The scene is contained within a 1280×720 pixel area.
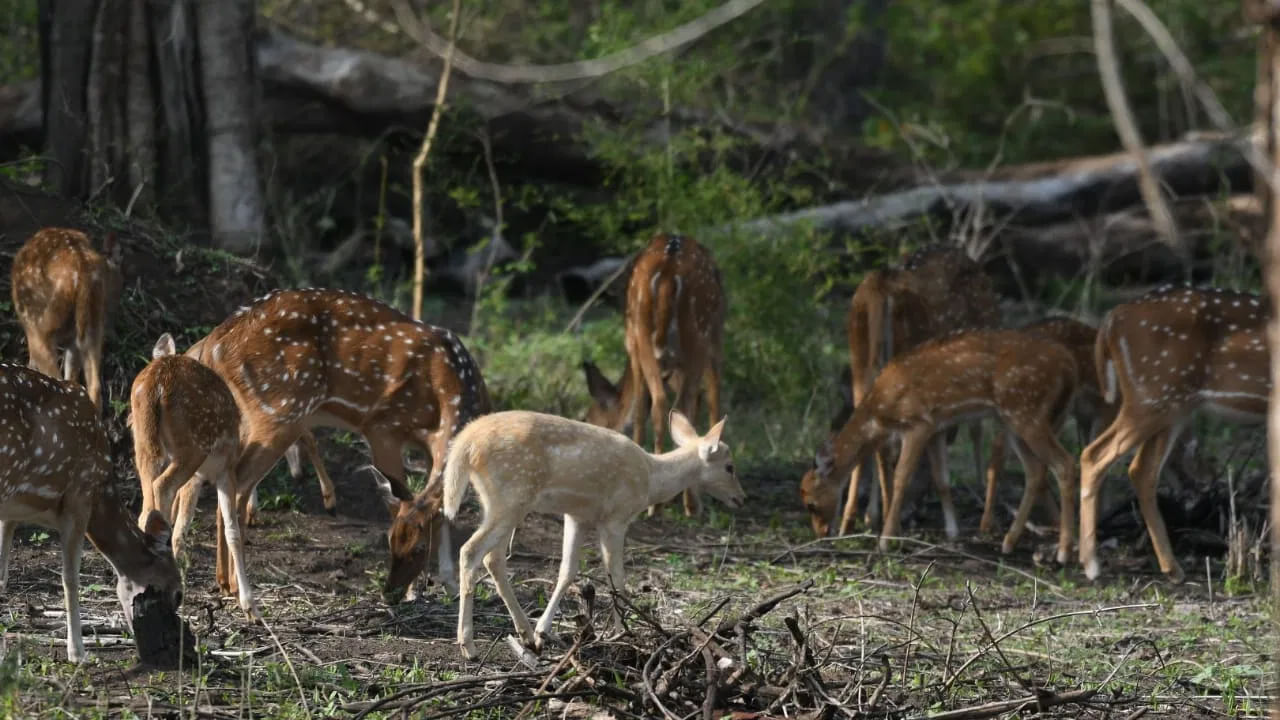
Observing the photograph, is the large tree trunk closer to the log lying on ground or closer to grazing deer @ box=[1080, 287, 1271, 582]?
the log lying on ground

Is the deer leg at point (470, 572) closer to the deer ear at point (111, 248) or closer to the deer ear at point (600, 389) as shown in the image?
the deer ear at point (111, 248)

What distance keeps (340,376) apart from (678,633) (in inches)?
141

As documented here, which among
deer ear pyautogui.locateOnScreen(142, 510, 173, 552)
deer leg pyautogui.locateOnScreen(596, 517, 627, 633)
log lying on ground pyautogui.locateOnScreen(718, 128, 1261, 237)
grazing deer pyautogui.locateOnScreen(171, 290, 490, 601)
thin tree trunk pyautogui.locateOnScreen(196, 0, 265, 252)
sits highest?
thin tree trunk pyautogui.locateOnScreen(196, 0, 265, 252)

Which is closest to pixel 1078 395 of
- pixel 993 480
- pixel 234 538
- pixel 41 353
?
pixel 993 480

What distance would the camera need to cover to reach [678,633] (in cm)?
604

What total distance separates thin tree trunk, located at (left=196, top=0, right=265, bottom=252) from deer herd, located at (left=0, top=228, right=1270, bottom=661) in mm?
2117

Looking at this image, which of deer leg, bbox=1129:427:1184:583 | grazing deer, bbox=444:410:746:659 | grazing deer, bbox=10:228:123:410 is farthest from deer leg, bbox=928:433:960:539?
grazing deer, bbox=10:228:123:410

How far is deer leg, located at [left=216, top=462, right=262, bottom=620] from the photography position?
24.9ft

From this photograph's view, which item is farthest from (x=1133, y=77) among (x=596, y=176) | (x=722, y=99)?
(x=596, y=176)

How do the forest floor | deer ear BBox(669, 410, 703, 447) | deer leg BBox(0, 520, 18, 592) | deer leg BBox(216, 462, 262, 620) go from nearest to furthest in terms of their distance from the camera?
the forest floor
deer leg BBox(0, 520, 18, 592)
deer leg BBox(216, 462, 262, 620)
deer ear BBox(669, 410, 703, 447)

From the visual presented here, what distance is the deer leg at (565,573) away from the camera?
7031mm

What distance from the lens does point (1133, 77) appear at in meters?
24.5

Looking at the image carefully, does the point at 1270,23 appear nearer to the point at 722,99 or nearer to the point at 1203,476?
the point at 1203,476

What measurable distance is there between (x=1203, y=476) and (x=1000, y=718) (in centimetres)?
622
